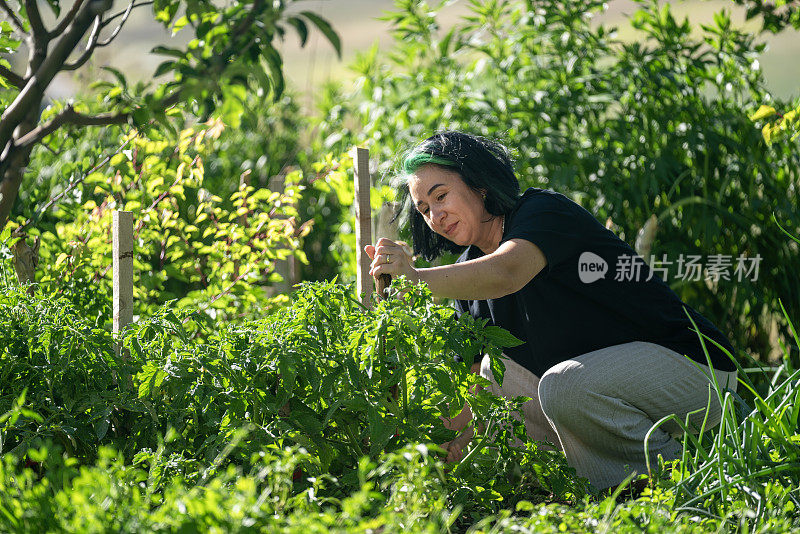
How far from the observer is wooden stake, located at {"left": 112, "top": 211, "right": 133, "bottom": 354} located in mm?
2186

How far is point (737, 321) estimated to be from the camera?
147 inches

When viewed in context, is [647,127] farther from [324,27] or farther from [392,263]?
[324,27]

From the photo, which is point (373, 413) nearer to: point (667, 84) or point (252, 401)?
point (252, 401)

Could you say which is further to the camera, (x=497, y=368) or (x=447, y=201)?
Answer: (x=447, y=201)

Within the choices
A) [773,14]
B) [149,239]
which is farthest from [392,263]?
[773,14]

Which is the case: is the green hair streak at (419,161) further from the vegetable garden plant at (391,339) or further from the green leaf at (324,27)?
the green leaf at (324,27)

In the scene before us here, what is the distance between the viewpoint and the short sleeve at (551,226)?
206 centimetres

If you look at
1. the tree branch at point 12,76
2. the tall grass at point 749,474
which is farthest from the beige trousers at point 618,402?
the tree branch at point 12,76

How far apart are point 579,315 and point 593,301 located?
6 centimetres

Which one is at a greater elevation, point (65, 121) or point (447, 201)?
point (65, 121)

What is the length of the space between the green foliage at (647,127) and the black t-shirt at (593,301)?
1235 millimetres

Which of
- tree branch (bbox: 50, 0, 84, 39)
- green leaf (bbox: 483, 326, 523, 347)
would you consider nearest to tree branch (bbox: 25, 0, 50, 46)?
tree branch (bbox: 50, 0, 84, 39)

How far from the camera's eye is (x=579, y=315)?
7.52 feet

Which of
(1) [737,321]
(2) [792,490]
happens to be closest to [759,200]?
(1) [737,321]
